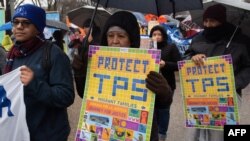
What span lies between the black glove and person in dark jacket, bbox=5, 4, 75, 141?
24.3 inches

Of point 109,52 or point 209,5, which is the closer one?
point 109,52

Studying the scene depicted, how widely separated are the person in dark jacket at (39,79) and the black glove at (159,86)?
62cm

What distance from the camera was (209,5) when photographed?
4312 mm

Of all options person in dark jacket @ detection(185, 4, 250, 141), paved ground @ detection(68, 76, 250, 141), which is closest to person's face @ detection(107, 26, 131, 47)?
person in dark jacket @ detection(185, 4, 250, 141)

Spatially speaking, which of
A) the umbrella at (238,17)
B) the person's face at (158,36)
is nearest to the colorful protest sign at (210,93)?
the umbrella at (238,17)

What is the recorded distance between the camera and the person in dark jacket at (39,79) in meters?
2.79

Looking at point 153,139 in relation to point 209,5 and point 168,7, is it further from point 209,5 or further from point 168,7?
point 209,5

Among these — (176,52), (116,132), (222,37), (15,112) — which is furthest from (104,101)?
(176,52)

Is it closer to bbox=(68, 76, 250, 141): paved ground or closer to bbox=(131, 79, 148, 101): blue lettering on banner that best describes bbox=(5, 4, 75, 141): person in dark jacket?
bbox=(131, 79, 148, 101): blue lettering on banner

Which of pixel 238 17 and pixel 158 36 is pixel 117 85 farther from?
pixel 158 36

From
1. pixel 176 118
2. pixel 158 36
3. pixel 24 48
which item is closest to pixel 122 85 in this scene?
pixel 24 48

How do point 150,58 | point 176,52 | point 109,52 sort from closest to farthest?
1. point 150,58
2. point 109,52
3. point 176,52

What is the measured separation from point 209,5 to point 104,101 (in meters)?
1.98

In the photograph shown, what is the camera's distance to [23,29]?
3.00m
